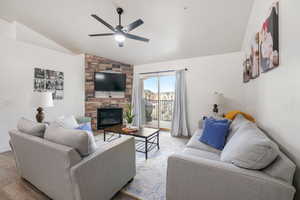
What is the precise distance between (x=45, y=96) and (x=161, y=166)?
2519mm

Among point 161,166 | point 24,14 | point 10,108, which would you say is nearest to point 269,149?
point 161,166

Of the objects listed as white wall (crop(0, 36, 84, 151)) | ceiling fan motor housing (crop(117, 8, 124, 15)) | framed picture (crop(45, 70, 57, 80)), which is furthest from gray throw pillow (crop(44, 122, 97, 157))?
framed picture (crop(45, 70, 57, 80))

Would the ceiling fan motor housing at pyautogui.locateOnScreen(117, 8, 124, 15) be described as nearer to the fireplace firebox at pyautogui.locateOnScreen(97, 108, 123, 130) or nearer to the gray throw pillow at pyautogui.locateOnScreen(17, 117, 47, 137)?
the gray throw pillow at pyautogui.locateOnScreen(17, 117, 47, 137)

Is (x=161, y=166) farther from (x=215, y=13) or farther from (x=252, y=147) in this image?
(x=215, y=13)

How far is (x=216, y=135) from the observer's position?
1855 mm

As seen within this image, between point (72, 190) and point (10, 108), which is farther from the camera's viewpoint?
point (10, 108)

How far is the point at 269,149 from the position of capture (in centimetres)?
95

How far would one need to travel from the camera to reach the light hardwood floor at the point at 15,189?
1.50 meters

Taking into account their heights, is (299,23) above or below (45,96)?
above

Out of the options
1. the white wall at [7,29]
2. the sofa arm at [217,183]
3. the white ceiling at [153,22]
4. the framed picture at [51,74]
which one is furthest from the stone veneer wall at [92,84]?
the sofa arm at [217,183]

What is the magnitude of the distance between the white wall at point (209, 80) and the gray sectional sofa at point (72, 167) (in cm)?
288


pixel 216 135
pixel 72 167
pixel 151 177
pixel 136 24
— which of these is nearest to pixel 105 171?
pixel 72 167

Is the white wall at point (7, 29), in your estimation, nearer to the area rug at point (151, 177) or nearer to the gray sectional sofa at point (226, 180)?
the area rug at point (151, 177)

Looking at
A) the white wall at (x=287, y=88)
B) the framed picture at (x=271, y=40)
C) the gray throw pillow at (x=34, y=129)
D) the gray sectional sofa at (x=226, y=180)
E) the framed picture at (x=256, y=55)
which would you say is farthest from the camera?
the framed picture at (x=256, y=55)
